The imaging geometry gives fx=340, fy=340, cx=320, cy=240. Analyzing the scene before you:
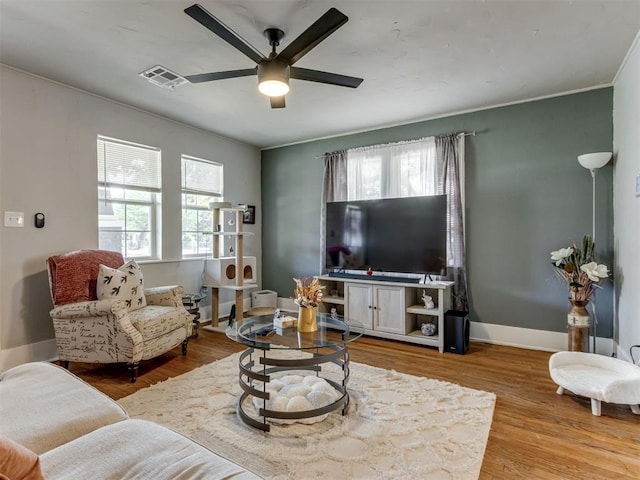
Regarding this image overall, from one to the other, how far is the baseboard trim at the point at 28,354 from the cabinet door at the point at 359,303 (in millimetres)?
2967

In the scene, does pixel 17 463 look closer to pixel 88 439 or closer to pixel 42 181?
pixel 88 439

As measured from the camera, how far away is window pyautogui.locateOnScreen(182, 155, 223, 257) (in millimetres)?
4496

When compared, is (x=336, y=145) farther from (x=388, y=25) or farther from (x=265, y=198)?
(x=388, y=25)

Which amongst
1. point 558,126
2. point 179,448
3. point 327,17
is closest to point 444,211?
point 558,126

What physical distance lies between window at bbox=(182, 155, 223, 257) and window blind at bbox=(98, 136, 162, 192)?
0.41m

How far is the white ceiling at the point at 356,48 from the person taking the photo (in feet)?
7.09

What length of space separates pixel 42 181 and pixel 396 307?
3.73 metres

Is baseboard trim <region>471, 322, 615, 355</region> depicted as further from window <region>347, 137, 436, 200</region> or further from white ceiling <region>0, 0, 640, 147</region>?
white ceiling <region>0, 0, 640, 147</region>

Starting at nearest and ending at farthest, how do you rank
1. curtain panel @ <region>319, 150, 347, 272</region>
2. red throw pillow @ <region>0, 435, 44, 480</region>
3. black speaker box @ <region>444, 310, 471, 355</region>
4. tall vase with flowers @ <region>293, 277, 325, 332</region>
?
red throw pillow @ <region>0, 435, 44, 480</region>
tall vase with flowers @ <region>293, 277, 325, 332</region>
black speaker box @ <region>444, 310, 471, 355</region>
curtain panel @ <region>319, 150, 347, 272</region>

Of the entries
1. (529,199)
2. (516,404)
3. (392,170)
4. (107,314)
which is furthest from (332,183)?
(516,404)

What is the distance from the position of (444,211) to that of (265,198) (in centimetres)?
297

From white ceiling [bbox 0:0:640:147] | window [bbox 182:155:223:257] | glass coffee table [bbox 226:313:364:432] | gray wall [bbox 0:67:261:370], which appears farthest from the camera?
window [bbox 182:155:223:257]

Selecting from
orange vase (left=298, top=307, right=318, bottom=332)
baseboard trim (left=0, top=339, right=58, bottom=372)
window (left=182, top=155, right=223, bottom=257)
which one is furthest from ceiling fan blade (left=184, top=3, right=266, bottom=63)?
baseboard trim (left=0, top=339, right=58, bottom=372)

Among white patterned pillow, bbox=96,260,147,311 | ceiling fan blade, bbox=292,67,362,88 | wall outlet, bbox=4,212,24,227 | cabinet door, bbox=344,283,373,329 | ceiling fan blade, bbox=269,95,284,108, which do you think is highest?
ceiling fan blade, bbox=292,67,362,88
